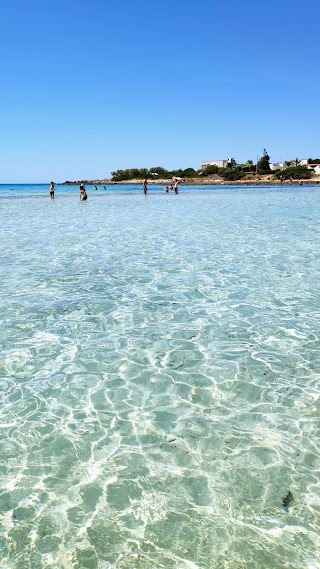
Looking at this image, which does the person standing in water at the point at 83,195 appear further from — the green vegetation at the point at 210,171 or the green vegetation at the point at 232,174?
the green vegetation at the point at 210,171

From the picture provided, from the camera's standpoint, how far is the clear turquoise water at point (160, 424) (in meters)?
3.13

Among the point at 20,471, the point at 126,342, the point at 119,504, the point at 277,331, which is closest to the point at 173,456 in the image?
the point at 119,504

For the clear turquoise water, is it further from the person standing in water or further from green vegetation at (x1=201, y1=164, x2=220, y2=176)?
green vegetation at (x1=201, y1=164, x2=220, y2=176)

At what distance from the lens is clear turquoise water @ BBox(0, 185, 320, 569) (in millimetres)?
3129

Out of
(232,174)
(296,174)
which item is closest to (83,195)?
(296,174)

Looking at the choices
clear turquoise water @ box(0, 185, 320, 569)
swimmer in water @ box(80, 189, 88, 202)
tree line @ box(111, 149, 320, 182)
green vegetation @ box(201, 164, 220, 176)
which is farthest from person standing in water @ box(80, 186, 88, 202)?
green vegetation @ box(201, 164, 220, 176)

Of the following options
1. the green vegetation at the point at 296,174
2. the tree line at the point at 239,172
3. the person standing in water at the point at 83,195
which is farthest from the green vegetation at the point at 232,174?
the person standing in water at the point at 83,195

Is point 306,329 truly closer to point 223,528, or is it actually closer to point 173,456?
point 173,456

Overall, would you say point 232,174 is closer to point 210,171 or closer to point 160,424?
point 210,171

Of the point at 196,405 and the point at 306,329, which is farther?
the point at 306,329

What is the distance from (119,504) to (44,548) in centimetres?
66

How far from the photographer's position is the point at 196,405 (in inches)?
196

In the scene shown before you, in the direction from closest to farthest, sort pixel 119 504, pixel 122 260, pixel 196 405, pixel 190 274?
pixel 119 504
pixel 196 405
pixel 190 274
pixel 122 260

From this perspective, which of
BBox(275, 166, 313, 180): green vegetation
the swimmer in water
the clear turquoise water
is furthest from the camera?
BBox(275, 166, 313, 180): green vegetation
